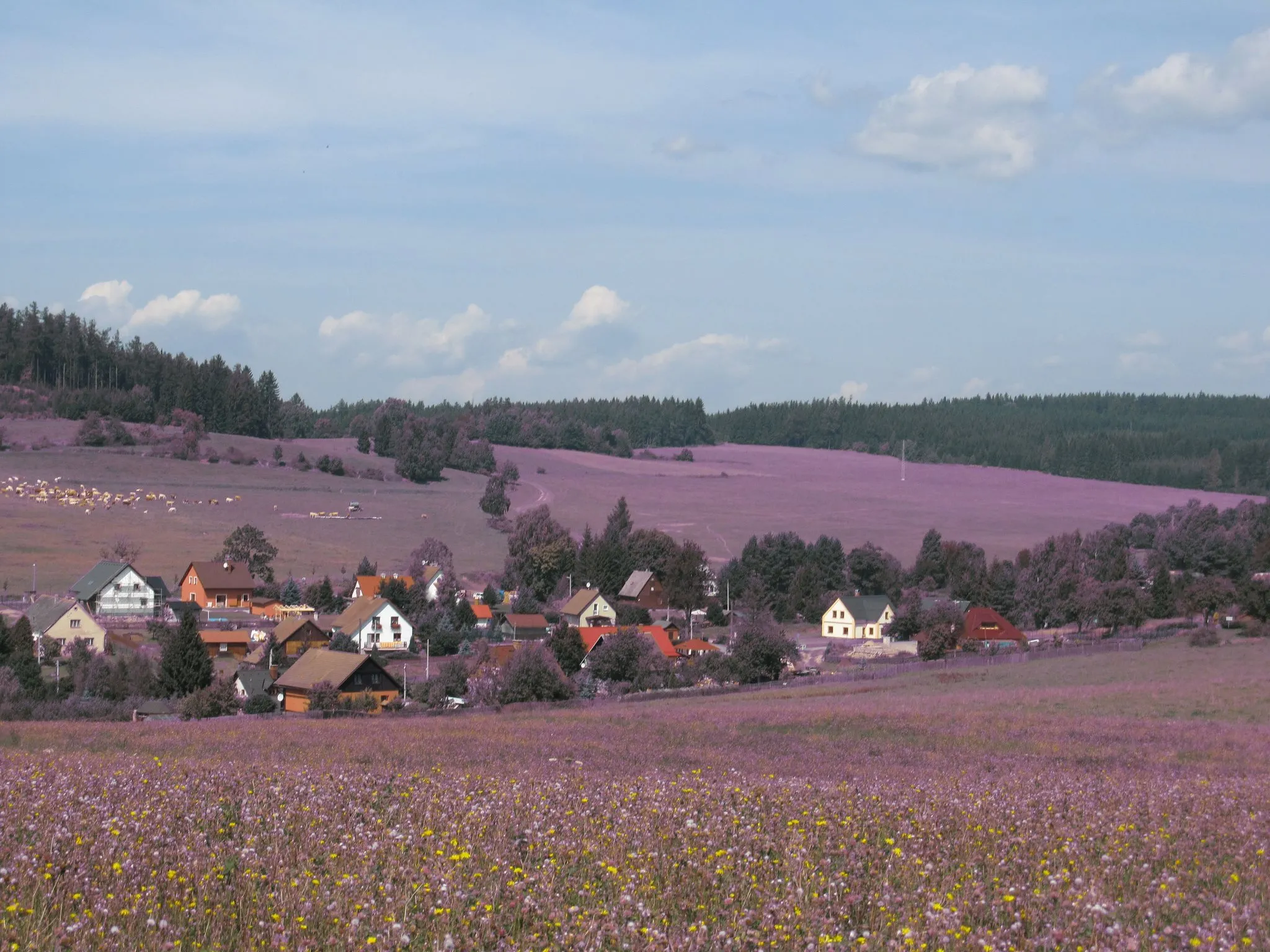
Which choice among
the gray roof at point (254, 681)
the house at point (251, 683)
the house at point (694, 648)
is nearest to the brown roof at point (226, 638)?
the gray roof at point (254, 681)

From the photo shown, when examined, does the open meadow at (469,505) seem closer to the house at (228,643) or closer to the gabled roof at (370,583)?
the gabled roof at (370,583)

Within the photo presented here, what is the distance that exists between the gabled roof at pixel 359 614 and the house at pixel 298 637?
145 centimetres

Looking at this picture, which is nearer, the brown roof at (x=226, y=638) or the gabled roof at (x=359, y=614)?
the brown roof at (x=226, y=638)

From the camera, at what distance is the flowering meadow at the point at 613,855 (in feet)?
25.4

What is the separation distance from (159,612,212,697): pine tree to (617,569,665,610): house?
52.2 meters

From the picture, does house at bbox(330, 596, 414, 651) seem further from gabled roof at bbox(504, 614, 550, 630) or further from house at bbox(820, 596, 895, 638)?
house at bbox(820, 596, 895, 638)

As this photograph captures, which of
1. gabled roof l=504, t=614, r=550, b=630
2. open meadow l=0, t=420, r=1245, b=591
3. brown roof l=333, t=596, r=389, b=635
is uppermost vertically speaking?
open meadow l=0, t=420, r=1245, b=591

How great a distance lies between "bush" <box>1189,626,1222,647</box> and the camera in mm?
65375

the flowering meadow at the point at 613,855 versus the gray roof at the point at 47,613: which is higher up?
the flowering meadow at the point at 613,855

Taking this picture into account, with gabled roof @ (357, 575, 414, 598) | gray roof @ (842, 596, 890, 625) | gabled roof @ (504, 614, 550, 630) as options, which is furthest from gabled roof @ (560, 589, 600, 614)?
gray roof @ (842, 596, 890, 625)

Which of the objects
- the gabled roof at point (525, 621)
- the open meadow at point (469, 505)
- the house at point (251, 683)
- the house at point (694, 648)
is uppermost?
the open meadow at point (469, 505)

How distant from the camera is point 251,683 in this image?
53969 millimetres

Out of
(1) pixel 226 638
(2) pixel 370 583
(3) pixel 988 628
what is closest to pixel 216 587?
(2) pixel 370 583

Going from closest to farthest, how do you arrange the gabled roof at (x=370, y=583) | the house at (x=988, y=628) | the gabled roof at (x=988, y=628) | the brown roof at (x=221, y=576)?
the house at (x=988, y=628)
the gabled roof at (x=988, y=628)
the gabled roof at (x=370, y=583)
the brown roof at (x=221, y=576)
